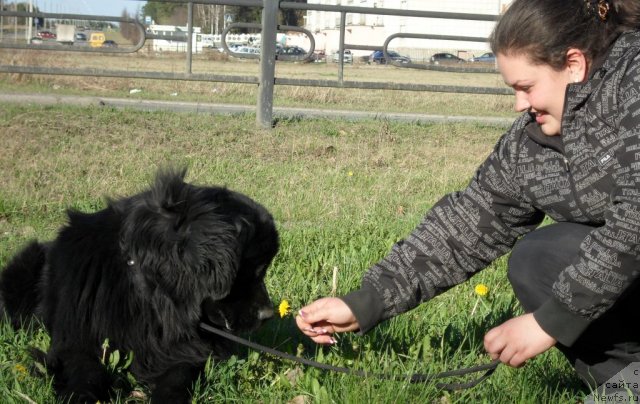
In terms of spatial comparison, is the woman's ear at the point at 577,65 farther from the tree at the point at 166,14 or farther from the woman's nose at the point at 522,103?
the tree at the point at 166,14

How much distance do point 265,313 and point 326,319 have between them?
334 mm

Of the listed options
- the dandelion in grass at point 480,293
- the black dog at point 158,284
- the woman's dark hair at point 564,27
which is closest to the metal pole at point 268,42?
the dandelion in grass at point 480,293

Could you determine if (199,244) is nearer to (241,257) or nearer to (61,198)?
(241,257)

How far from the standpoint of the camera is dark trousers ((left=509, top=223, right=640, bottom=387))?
8.69 feet

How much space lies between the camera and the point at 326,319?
271cm

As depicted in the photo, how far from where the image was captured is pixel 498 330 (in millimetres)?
2344

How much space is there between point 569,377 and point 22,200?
3.74 meters

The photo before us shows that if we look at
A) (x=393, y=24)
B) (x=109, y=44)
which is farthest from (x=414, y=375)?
(x=393, y=24)

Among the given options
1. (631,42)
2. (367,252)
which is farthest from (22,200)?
(631,42)

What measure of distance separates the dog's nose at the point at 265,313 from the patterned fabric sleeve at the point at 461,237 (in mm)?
389

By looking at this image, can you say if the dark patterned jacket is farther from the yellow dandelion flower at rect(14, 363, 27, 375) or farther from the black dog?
the yellow dandelion flower at rect(14, 363, 27, 375)

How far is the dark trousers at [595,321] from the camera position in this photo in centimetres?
265

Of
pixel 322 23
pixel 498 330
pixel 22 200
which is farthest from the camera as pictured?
pixel 322 23

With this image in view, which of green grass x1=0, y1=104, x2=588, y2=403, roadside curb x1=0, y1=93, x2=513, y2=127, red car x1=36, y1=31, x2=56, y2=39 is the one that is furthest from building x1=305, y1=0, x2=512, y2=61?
green grass x1=0, y1=104, x2=588, y2=403
